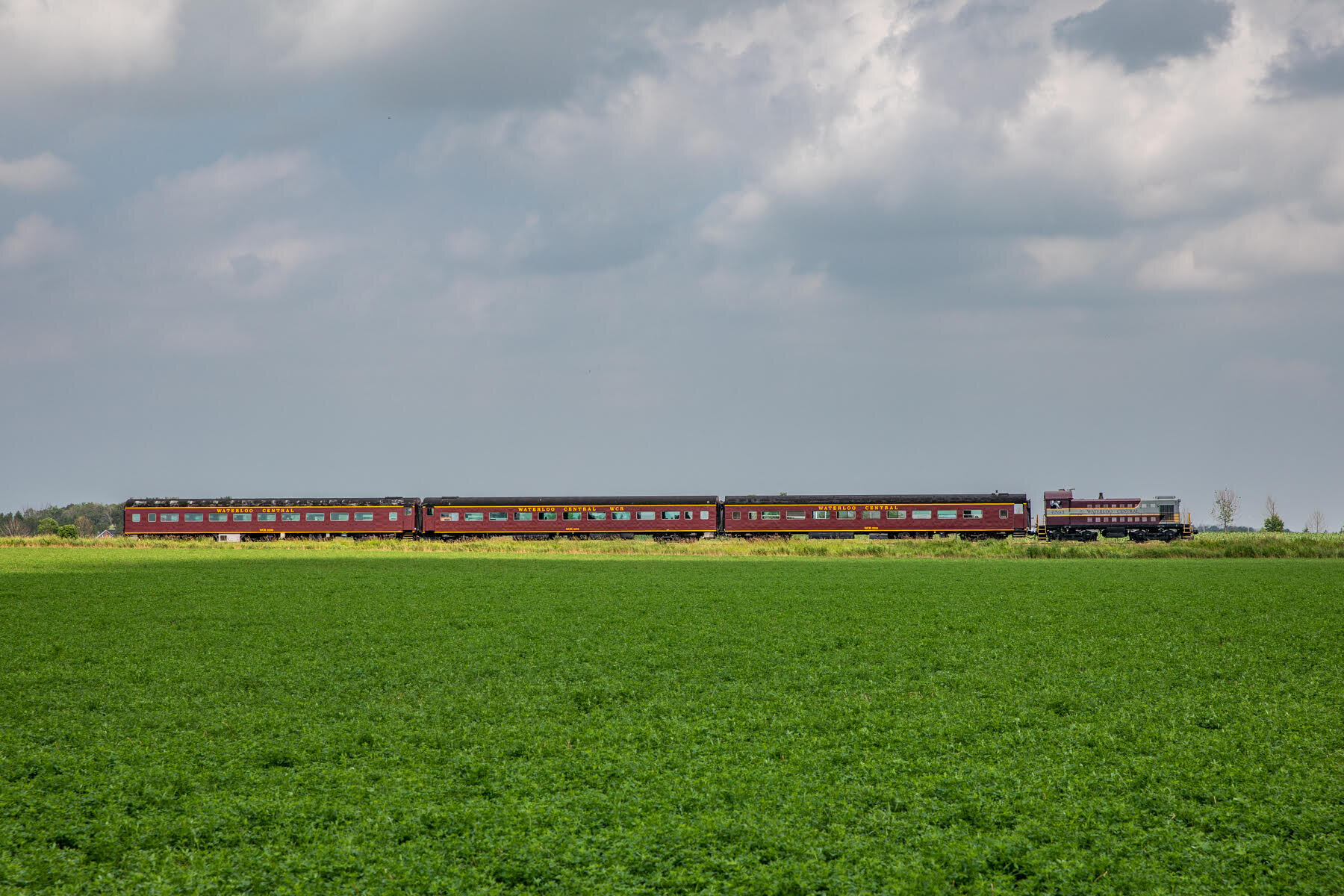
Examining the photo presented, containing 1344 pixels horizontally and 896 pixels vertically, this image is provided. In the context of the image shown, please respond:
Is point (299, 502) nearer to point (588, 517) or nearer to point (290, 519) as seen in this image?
point (290, 519)

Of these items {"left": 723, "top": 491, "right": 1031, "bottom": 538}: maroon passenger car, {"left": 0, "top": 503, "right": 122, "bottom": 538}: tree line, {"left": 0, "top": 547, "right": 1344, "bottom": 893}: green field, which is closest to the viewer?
{"left": 0, "top": 547, "right": 1344, "bottom": 893}: green field

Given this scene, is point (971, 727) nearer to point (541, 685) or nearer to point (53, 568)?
point (541, 685)

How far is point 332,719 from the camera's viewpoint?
1379cm

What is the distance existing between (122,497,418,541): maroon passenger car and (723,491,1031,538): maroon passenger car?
24077 millimetres

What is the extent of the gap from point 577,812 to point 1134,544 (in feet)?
183

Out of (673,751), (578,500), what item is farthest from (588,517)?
(673,751)

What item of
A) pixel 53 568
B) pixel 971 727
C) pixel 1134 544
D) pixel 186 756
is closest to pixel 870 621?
pixel 971 727

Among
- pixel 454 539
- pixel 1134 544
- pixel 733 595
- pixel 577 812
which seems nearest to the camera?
Answer: pixel 577 812

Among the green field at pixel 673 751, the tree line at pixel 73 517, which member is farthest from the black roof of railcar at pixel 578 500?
the tree line at pixel 73 517

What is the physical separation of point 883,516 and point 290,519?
4219 centimetres

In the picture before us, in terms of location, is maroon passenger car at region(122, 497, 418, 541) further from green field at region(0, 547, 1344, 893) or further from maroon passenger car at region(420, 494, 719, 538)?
green field at region(0, 547, 1344, 893)

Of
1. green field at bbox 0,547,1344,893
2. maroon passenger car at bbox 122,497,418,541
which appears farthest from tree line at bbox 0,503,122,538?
green field at bbox 0,547,1344,893

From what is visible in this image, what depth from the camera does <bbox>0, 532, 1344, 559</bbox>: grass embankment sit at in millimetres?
53312

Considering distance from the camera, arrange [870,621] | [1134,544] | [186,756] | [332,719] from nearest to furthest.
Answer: [186,756] → [332,719] → [870,621] → [1134,544]
